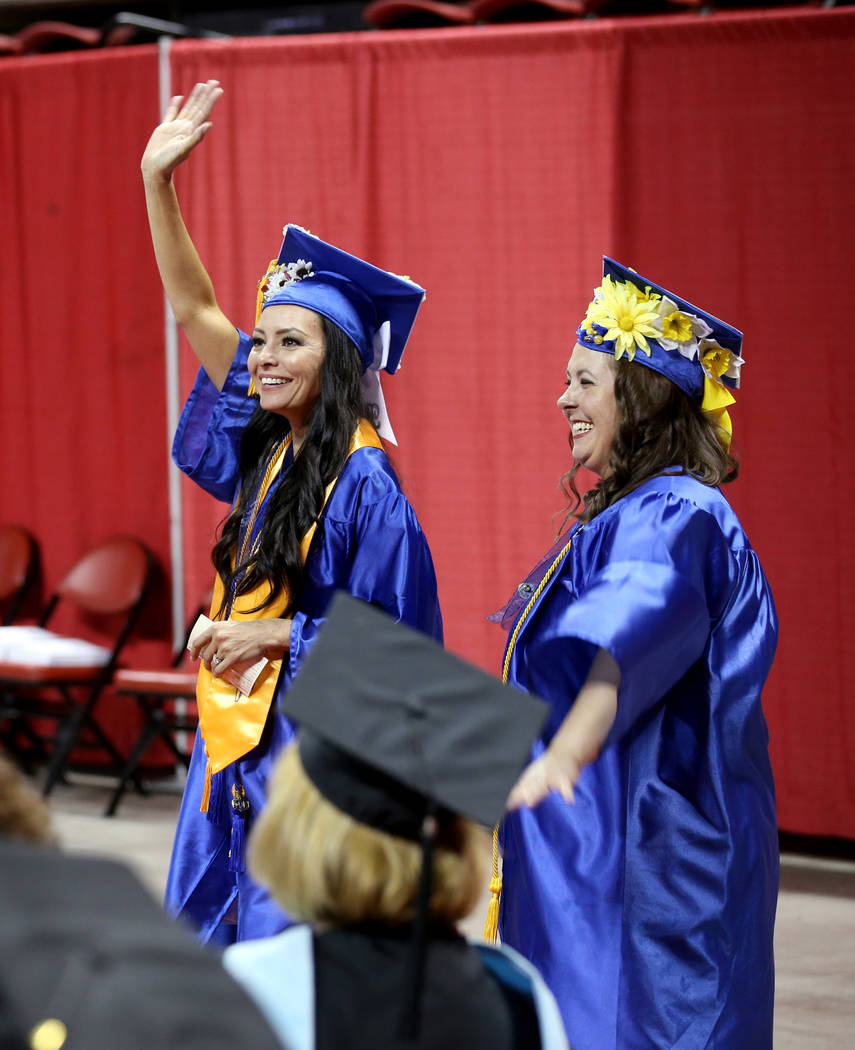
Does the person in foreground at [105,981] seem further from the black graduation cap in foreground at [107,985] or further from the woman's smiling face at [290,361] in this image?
the woman's smiling face at [290,361]

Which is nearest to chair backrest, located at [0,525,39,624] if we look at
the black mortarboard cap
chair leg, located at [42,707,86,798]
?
chair leg, located at [42,707,86,798]

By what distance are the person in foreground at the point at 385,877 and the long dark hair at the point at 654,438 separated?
93 cm

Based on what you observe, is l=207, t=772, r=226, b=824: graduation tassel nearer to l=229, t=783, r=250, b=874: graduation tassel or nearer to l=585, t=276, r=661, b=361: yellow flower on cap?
l=229, t=783, r=250, b=874: graduation tassel

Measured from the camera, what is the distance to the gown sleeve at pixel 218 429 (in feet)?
8.43

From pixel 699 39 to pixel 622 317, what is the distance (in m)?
2.53

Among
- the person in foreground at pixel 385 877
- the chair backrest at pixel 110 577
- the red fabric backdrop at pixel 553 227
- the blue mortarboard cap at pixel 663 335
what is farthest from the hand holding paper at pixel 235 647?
the chair backrest at pixel 110 577

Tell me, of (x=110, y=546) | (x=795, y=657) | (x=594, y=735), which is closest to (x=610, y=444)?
(x=594, y=735)

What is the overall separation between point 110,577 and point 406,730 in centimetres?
419

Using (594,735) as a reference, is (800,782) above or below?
below

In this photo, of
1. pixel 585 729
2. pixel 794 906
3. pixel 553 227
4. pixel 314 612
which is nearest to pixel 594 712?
pixel 585 729

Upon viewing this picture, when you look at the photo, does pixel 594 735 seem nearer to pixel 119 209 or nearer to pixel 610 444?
pixel 610 444

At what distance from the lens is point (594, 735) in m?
1.84

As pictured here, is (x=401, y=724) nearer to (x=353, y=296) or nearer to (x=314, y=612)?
(x=314, y=612)

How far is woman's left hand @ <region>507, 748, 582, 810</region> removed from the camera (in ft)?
5.49
